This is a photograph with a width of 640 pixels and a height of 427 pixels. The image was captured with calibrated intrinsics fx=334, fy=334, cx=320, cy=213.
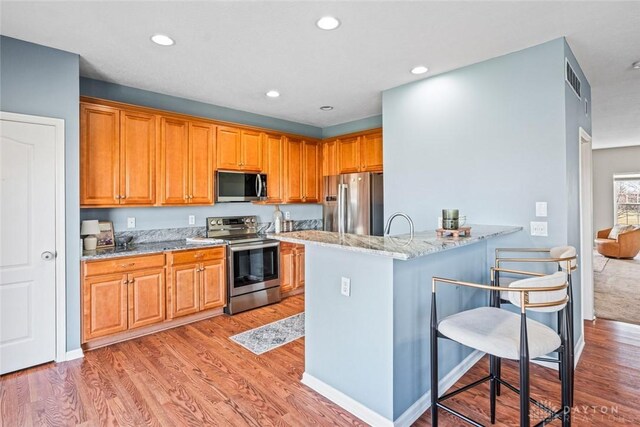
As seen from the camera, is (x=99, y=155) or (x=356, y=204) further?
(x=356, y=204)

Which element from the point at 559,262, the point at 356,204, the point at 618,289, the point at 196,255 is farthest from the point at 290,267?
the point at 618,289

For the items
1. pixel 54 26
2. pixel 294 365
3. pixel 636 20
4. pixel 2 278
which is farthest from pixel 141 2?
pixel 636 20

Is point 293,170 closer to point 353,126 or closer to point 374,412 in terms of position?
point 353,126

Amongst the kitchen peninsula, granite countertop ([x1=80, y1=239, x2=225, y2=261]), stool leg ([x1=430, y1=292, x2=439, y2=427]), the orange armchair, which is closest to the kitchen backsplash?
granite countertop ([x1=80, y1=239, x2=225, y2=261])

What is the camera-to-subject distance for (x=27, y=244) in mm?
2732

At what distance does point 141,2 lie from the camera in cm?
218

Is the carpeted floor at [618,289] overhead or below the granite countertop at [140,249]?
below

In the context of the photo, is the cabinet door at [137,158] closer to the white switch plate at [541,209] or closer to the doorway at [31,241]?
the doorway at [31,241]

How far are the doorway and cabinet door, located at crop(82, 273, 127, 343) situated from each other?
0.58 feet

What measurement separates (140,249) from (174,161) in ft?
3.61

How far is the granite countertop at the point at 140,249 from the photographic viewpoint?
3107 mm

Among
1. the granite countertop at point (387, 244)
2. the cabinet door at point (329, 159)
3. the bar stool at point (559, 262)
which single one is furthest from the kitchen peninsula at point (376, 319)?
→ the cabinet door at point (329, 159)

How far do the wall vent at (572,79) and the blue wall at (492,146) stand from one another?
157mm

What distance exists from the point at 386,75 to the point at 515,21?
1.26 m
